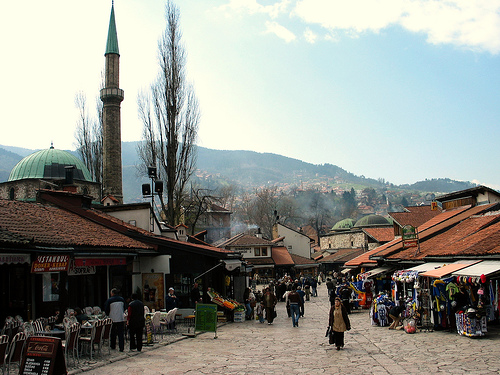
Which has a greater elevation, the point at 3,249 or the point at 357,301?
the point at 3,249

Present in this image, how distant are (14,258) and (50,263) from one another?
1205mm

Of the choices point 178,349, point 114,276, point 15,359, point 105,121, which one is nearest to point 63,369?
point 15,359

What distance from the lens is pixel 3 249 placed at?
1042 cm

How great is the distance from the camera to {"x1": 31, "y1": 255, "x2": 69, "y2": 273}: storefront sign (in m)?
11.3

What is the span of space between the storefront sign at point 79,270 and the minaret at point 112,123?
26.0 meters

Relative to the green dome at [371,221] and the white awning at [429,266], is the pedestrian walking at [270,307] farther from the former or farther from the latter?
the green dome at [371,221]

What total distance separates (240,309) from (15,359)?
37.1ft

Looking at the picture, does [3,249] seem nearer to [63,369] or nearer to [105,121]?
[63,369]

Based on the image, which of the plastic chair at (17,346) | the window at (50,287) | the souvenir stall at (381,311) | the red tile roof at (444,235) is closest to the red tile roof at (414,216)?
the red tile roof at (444,235)

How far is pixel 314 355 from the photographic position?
36.7 ft

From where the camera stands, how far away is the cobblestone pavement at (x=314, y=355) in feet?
30.8

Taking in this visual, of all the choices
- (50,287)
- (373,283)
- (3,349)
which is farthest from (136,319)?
(373,283)

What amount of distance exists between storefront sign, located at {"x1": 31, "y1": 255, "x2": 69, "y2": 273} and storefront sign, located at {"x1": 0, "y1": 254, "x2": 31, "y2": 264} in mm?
226

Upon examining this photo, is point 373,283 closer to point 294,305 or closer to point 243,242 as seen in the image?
point 294,305
